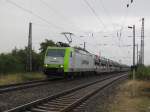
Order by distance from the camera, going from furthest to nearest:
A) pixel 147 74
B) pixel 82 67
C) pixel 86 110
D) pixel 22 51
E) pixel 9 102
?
pixel 22 51, pixel 82 67, pixel 147 74, pixel 9 102, pixel 86 110

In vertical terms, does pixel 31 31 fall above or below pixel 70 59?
above

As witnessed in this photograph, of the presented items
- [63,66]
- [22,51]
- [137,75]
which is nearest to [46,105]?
[63,66]

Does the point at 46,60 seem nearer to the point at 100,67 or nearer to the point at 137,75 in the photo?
the point at 137,75

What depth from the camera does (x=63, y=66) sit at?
34250 millimetres

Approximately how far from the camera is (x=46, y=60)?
35469 millimetres

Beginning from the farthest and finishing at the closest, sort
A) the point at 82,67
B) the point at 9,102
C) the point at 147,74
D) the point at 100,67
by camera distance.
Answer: the point at 100,67 < the point at 82,67 < the point at 147,74 < the point at 9,102

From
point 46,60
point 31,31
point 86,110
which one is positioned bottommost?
point 86,110

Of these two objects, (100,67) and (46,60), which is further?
(100,67)

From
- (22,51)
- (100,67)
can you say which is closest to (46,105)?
(22,51)

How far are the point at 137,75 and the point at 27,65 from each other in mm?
12953

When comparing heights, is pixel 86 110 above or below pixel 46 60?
below

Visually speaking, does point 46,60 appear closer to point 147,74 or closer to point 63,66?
point 63,66

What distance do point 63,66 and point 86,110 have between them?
19646mm

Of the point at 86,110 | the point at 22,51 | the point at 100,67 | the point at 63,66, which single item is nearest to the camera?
the point at 86,110
